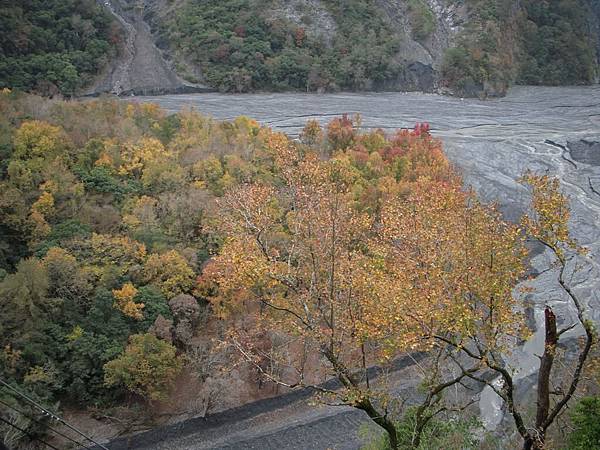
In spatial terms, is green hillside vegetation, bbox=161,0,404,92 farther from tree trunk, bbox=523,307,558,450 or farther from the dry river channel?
tree trunk, bbox=523,307,558,450

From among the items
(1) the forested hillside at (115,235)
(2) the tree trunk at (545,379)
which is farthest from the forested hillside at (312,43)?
(2) the tree trunk at (545,379)

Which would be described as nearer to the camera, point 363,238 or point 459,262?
point 459,262

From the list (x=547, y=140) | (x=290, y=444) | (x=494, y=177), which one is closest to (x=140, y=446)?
(x=290, y=444)

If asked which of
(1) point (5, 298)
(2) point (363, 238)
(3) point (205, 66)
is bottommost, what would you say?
(1) point (5, 298)

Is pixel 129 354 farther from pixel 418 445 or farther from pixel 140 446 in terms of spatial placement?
pixel 418 445

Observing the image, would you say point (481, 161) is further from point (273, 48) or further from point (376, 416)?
point (376, 416)

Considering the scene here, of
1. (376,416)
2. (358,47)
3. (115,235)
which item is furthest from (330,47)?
(376,416)

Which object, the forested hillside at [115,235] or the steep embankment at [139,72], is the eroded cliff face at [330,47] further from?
the forested hillside at [115,235]
